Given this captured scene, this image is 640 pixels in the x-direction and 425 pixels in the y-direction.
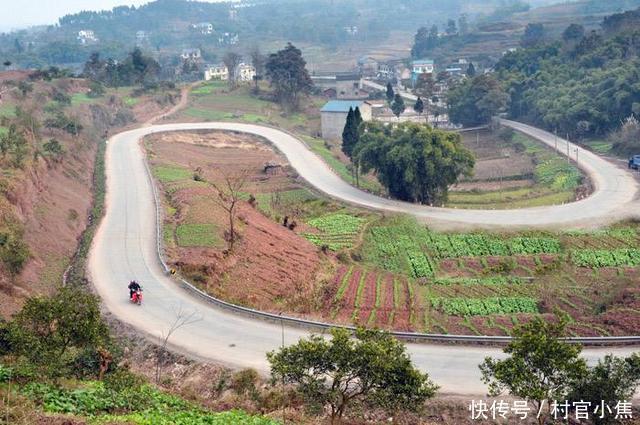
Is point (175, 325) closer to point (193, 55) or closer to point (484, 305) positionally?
point (484, 305)

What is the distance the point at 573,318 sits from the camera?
2239 centimetres

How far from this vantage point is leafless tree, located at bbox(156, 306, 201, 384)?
18.3 meters

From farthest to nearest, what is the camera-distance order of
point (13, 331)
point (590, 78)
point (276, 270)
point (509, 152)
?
point (590, 78) → point (509, 152) → point (276, 270) → point (13, 331)

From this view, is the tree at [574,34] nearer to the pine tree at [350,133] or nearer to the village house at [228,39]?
the pine tree at [350,133]

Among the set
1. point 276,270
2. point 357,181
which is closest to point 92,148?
point 357,181

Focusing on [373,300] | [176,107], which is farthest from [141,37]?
[373,300]

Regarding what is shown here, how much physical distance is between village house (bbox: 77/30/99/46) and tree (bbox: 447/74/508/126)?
11546cm

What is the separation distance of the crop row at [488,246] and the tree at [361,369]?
15628mm

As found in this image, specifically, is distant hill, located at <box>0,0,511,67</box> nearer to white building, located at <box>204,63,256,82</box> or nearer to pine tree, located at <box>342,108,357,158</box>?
white building, located at <box>204,63,256,82</box>

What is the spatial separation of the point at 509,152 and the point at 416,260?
2861cm

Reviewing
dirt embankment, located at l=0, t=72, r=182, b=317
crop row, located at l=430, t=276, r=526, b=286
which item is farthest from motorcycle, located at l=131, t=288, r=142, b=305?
crop row, located at l=430, t=276, r=526, b=286

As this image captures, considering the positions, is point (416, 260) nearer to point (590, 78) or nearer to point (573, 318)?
point (573, 318)

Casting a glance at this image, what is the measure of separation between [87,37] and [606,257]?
158 m

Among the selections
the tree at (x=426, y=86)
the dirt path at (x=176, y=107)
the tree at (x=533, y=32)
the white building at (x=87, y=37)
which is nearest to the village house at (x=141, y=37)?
the white building at (x=87, y=37)
